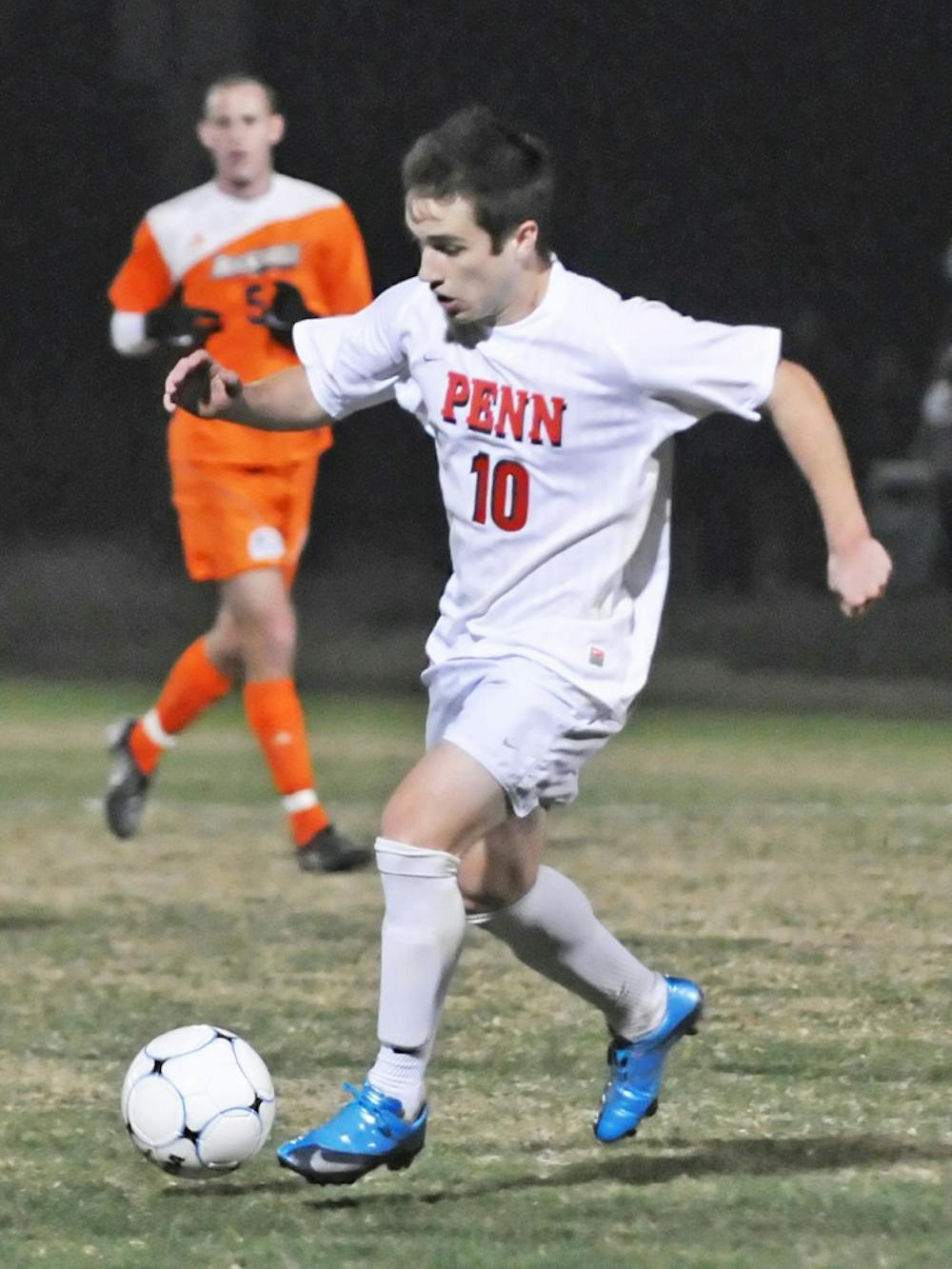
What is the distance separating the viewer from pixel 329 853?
24.1 feet

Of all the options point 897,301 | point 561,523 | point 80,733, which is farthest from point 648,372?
point 897,301

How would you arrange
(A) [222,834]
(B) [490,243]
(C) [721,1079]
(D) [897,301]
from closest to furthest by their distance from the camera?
(B) [490,243], (C) [721,1079], (A) [222,834], (D) [897,301]

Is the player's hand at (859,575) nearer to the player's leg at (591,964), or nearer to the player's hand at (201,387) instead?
the player's leg at (591,964)

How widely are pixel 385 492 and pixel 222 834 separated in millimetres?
4580

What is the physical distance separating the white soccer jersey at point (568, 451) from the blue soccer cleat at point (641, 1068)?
572 millimetres

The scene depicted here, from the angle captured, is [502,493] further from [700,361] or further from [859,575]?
[859,575]

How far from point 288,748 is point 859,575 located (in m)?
3.86

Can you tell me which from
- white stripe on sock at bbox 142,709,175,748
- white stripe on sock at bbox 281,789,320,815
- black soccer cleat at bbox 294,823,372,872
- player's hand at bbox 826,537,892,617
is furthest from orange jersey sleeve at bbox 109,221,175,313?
player's hand at bbox 826,537,892,617

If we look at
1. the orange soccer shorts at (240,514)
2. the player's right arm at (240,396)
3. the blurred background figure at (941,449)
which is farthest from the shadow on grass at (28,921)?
the blurred background figure at (941,449)

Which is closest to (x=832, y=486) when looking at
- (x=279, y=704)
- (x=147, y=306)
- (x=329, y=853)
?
(x=329, y=853)

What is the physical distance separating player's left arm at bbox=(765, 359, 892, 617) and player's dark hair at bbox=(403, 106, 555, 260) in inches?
17.7

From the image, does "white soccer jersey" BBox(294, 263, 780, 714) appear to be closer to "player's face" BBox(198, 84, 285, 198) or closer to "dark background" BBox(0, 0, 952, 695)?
"player's face" BBox(198, 84, 285, 198)

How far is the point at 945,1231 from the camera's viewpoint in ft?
11.7

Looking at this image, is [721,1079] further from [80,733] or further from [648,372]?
[80,733]
